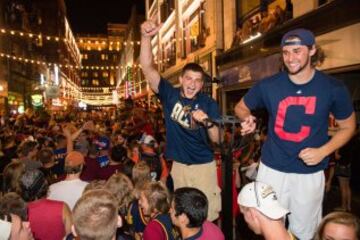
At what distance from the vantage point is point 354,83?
31.8 feet

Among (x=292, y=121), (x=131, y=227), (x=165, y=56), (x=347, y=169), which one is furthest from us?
(x=165, y=56)

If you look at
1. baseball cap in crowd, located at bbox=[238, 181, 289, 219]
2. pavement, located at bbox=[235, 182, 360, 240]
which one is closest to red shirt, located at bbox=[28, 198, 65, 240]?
baseball cap in crowd, located at bbox=[238, 181, 289, 219]

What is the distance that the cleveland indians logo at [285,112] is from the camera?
2.98 metres

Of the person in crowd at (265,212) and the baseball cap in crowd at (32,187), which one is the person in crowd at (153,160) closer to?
the baseball cap in crowd at (32,187)

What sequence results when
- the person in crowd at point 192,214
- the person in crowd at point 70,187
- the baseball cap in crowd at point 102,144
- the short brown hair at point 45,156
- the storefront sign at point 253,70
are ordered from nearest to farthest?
the person in crowd at point 192,214
the person in crowd at point 70,187
the short brown hair at point 45,156
the baseball cap in crowd at point 102,144
the storefront sign at point 253,70

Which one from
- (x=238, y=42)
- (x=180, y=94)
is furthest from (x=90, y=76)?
(x=180, y=94)

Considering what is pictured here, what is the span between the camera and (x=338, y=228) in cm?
326

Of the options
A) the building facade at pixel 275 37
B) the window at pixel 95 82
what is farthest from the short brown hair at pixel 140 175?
the window at pixel 95 82

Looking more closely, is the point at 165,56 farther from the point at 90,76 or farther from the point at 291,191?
the point at 90,76

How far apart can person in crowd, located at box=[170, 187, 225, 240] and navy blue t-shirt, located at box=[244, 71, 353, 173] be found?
0.81 m

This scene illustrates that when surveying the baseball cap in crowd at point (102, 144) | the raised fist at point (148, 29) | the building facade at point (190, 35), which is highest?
the building facade at point (190, 35)

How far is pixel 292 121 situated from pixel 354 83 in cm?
752

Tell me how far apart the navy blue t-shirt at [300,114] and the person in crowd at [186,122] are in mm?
731

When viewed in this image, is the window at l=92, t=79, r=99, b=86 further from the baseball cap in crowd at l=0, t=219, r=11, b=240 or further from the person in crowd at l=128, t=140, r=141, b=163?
the baseball cap in crowd at l=0, t=219, r=11, b=240
